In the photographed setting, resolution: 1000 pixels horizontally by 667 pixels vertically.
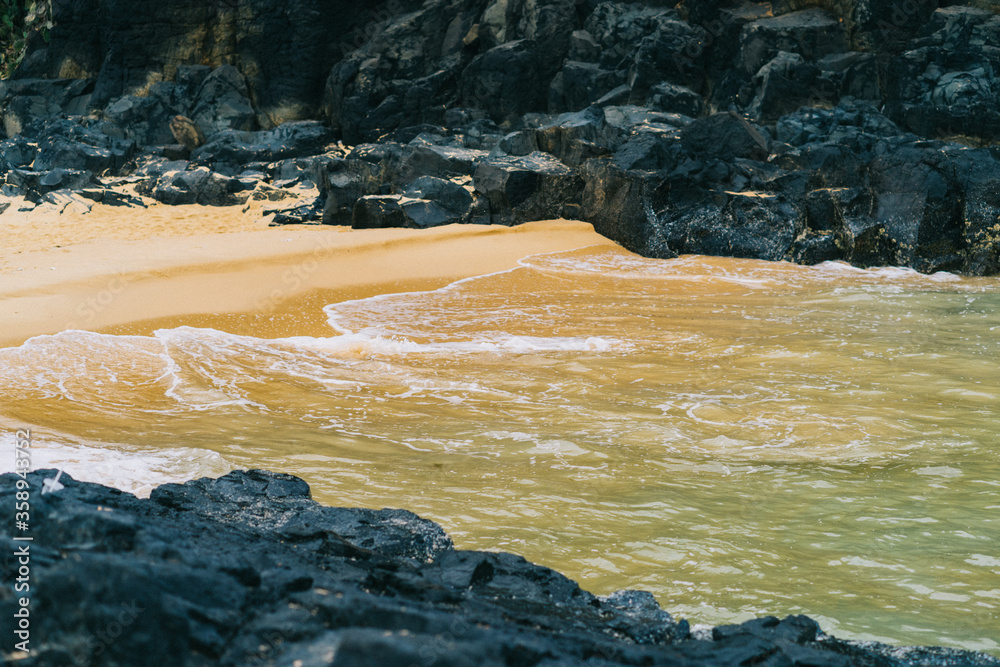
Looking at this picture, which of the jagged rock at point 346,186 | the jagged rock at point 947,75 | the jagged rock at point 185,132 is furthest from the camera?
the jagged rock at point 185,132

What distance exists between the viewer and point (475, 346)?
575 cm

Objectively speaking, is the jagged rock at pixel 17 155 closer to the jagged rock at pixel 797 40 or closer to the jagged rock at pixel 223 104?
the jagged rock at pixel 223 104

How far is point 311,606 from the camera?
1.45 metres

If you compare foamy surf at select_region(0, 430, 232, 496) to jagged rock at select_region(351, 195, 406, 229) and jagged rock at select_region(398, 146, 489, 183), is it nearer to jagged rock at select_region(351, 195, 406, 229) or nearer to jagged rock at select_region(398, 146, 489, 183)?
jagged rock at select_region(351, 195, 406, 229)

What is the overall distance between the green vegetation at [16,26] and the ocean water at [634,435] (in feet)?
78.4

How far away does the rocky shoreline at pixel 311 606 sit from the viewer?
4.28ft

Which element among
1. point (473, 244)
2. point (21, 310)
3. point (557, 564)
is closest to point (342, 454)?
point (557, 564)

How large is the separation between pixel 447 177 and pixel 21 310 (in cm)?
766

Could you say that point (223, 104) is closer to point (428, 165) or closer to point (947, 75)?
point (428, 165)

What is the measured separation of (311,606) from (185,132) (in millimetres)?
19649

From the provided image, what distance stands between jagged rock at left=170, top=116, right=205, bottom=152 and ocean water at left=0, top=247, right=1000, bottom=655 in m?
14.3

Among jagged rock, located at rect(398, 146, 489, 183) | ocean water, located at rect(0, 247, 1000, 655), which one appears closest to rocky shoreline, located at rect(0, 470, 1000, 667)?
ocean water, located at rect(0, 247, 1000, 655)

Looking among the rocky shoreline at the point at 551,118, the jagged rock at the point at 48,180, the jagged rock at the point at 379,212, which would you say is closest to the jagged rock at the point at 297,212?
the rocky shoreline at the point at 551,118

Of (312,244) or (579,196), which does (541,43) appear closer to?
(579,196)
